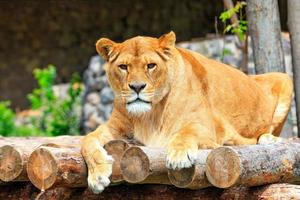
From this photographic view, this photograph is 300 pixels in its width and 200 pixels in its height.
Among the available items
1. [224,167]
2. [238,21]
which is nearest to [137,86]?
[224,167]

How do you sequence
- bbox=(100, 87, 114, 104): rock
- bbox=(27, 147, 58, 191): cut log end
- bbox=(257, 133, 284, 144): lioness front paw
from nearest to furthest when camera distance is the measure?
bbox=(27, 147, 58, 191): cut log end
bbox=(257, 133, 284, 144): lioness front paw
bbox=(100, 87, 114, 104): rock

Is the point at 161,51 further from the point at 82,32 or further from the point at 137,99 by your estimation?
the point at 82,32

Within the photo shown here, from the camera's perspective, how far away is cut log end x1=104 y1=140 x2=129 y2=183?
4754mm

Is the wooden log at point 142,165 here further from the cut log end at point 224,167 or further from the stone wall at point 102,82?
the stone wall at point 102,82

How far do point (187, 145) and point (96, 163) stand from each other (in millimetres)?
500

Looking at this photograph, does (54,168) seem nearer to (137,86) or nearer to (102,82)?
(137,86)

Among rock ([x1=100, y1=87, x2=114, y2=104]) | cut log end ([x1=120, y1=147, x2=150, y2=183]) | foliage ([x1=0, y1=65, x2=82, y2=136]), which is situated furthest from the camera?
foliage ([x1=0, y1=65, x2=82, y2=136])

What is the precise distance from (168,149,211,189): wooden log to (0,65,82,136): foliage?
709 cm

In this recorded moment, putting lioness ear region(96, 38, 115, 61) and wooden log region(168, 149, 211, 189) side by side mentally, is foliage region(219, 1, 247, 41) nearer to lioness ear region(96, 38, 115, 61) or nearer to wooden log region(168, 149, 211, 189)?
lioness ear region(96, 38, 115, 61)

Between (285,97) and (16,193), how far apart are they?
209cm

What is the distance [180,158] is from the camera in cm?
455

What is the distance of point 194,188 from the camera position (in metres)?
4.66

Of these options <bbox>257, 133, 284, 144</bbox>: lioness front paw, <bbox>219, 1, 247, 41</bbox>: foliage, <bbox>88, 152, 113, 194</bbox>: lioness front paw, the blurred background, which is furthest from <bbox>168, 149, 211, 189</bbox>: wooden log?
the blurred background

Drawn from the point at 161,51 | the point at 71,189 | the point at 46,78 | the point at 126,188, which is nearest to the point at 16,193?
the point at 71,189
